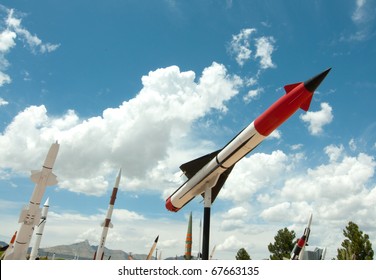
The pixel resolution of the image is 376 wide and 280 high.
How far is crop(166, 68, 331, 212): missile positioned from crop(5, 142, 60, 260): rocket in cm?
500

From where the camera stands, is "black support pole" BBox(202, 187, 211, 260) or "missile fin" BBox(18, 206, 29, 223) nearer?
"black support pole" BBox(202, 187, 211, 260)

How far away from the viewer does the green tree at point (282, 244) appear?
3666 cm

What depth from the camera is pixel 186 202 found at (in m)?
13.2

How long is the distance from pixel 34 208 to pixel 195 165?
20.8ft

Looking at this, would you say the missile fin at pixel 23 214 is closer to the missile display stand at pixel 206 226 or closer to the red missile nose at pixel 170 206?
the red missile nose at pixel 170 206

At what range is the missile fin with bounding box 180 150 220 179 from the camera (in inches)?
471

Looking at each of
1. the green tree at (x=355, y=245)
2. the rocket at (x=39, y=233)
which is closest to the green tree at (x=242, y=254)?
the green tree at (x=355, y=245)

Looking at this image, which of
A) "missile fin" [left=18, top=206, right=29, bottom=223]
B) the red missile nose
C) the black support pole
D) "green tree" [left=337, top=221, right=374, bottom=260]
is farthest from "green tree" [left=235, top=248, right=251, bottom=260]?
"missile fin" [left=18, top=206, right=29, bottom=223]

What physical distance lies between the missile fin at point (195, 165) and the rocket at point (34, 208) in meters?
5.16

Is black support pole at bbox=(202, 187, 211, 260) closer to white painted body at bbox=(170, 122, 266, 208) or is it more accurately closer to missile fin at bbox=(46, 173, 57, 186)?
white painted body at bbox=(170, 122, 266, 208)
